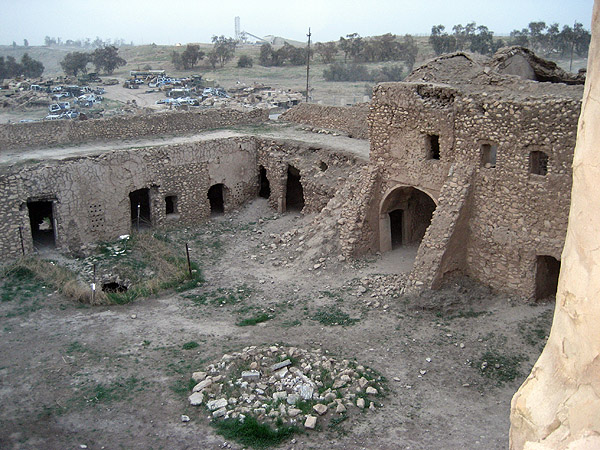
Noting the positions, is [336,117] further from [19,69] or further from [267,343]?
[19,69]

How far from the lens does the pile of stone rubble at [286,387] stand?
33.8 feet

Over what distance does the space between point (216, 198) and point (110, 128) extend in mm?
4173

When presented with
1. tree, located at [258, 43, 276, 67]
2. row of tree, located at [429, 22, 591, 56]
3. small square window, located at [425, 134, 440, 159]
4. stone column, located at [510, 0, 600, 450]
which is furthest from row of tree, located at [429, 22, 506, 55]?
stone column, located at [510, 0, 600, 450]

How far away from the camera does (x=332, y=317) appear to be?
1377 centimetres

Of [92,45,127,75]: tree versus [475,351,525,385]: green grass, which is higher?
[92,45,127,75]: tree

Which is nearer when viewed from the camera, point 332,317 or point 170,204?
point 332,317

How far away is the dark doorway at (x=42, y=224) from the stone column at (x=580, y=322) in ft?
55.4

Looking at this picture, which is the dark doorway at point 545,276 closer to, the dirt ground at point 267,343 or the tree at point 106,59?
the dirt ground at point 267,343

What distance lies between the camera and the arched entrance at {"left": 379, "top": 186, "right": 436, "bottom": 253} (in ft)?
54.3

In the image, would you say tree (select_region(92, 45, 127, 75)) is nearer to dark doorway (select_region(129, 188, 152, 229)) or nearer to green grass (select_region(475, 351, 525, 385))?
dark doorway (select_region(129, 188, 152, 229))

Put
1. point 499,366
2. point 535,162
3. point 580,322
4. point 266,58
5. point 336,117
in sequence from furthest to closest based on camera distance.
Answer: point 266,58
point 336,117
point 535,162
point 499,366
point 580,322

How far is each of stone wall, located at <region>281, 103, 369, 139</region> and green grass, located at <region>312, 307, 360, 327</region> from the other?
334 inches

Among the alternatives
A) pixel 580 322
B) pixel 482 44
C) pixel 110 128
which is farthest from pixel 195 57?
pixel 580 322

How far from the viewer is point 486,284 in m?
14.2
